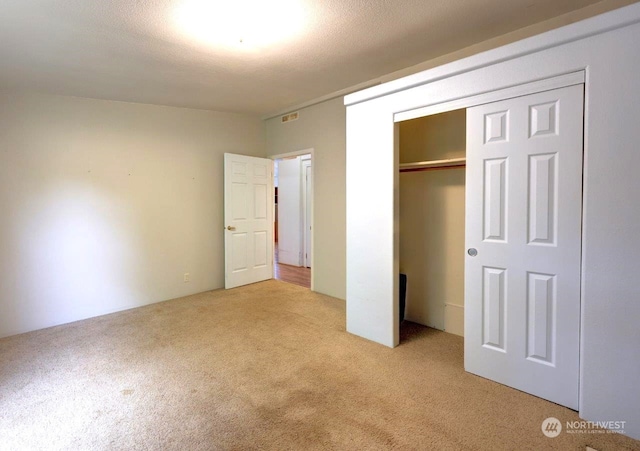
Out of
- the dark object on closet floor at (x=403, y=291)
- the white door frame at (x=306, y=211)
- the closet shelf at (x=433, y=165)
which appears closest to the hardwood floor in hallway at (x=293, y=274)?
the white door frame at (x=306, y=211)

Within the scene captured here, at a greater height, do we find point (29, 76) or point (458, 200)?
point (29, 76)

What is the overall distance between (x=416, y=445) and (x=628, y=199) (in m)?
1.81

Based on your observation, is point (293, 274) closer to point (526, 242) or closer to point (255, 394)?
point (255, 394)

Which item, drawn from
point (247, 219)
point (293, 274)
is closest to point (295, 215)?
point (293, 274)

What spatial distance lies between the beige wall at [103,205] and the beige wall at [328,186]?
137cm

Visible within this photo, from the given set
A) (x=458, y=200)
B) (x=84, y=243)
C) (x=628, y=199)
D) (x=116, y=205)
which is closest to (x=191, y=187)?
(x=116, y=205)

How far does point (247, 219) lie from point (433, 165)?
3143 mm

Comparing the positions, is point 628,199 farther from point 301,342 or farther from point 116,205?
point 116,205

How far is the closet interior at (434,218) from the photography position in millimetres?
3217

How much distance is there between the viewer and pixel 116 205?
4145 millimetres

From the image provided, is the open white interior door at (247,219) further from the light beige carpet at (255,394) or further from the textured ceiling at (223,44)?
the light beige carpet at (255,394)

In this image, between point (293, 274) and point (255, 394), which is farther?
point (293, 274)

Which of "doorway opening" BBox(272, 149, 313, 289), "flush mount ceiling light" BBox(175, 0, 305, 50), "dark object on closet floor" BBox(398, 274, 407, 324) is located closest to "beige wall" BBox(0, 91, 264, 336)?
"doorway opening" BBox(272, 149, 313, 289)

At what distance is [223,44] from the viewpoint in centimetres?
274
